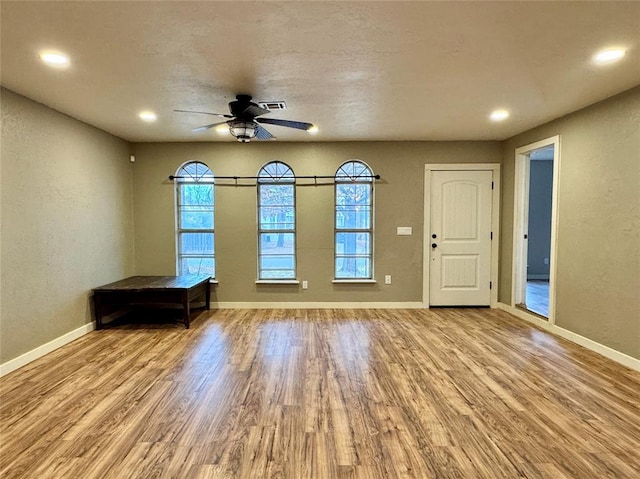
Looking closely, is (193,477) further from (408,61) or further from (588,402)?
(408,61)

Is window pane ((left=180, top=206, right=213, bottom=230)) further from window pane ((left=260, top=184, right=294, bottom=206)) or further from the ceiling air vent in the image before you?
the ceiling air vent

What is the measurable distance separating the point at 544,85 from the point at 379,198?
251cm

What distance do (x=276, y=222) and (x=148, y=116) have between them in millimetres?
2172

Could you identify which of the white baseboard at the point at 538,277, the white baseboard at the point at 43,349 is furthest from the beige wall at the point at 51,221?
the white baseboard at the point at 538,277

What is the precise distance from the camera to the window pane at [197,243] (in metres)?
5.23

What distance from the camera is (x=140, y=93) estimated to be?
10.2 feet

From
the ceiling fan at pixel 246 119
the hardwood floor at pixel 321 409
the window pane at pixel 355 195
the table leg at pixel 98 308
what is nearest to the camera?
the hardwood floor at pixel 321 409

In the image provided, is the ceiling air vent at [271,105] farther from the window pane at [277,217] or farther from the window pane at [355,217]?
the window pane at [355,217]

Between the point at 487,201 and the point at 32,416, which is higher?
the point at 487,201

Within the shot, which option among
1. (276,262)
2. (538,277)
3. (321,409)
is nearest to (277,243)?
(276,262)

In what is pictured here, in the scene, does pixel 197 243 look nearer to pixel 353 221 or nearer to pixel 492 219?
pixel 353 221

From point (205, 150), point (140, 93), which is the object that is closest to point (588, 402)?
point (140, 93)

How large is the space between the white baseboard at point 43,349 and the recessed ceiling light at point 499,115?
203 inches

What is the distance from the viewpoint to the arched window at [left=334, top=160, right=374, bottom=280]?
517 centimetres
